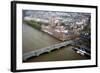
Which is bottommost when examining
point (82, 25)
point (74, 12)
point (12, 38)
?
point (12, 38)

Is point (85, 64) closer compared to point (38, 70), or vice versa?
point (38, 70)

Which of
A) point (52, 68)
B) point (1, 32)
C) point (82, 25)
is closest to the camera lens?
point (1, 32)

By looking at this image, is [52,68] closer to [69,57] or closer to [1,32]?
[69,57]

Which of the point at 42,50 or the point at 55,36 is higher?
the point at 55,36

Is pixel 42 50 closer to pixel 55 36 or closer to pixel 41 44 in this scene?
pixel 41 44

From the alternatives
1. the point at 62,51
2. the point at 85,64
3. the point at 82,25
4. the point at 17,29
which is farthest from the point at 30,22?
the point at 85,64

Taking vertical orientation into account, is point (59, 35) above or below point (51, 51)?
above

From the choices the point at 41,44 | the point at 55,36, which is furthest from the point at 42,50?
the point at 55,36

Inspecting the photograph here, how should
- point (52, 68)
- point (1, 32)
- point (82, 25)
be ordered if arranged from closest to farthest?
point (1, 32) → point (52, 68) → point (82, 25)
